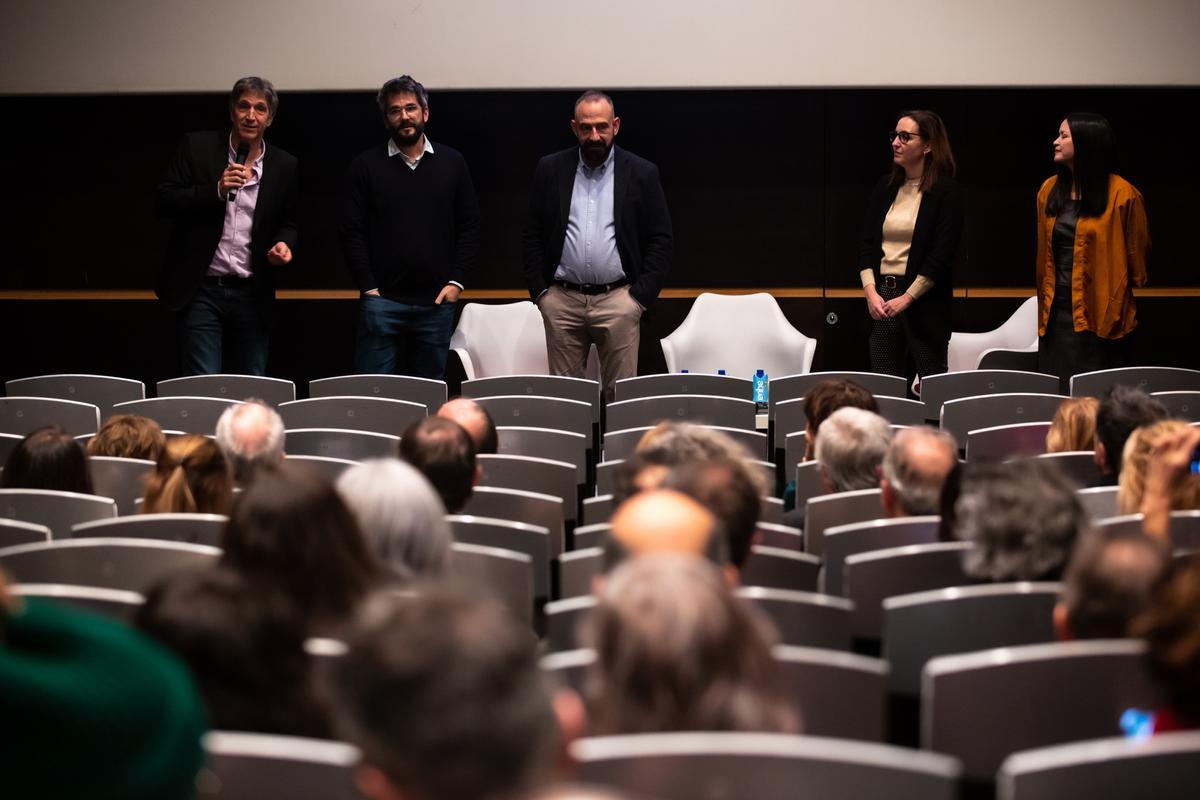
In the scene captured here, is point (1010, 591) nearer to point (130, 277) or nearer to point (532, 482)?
point (532, 482)

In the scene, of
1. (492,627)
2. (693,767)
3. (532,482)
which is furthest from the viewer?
(532,482)

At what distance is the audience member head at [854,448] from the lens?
3930 millimetres

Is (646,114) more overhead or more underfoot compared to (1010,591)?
more overhead

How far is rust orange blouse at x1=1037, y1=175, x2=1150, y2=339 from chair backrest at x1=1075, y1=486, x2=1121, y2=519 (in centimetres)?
298

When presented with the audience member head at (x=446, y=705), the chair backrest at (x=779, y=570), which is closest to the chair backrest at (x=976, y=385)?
the chair backrest at (x=779, y=570)

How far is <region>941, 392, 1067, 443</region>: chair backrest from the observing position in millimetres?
5203

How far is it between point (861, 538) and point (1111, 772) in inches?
60.2

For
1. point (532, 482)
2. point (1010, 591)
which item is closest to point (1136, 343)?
point (532, 482)

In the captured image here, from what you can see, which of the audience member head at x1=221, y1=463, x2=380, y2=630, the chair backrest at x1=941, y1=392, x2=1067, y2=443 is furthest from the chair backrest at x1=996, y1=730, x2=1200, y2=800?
the chair backrest at x1=941, y1=392, x2=1067, y2=443

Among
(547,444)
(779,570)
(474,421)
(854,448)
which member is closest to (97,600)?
(779,570)

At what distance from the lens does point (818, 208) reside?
8805mm

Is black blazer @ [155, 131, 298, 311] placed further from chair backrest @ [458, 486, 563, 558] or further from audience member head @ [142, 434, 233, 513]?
chair backrest @ [458, 486, 563, 558]

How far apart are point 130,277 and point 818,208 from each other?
4.39 m

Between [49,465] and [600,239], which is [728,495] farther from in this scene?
[600,239]
